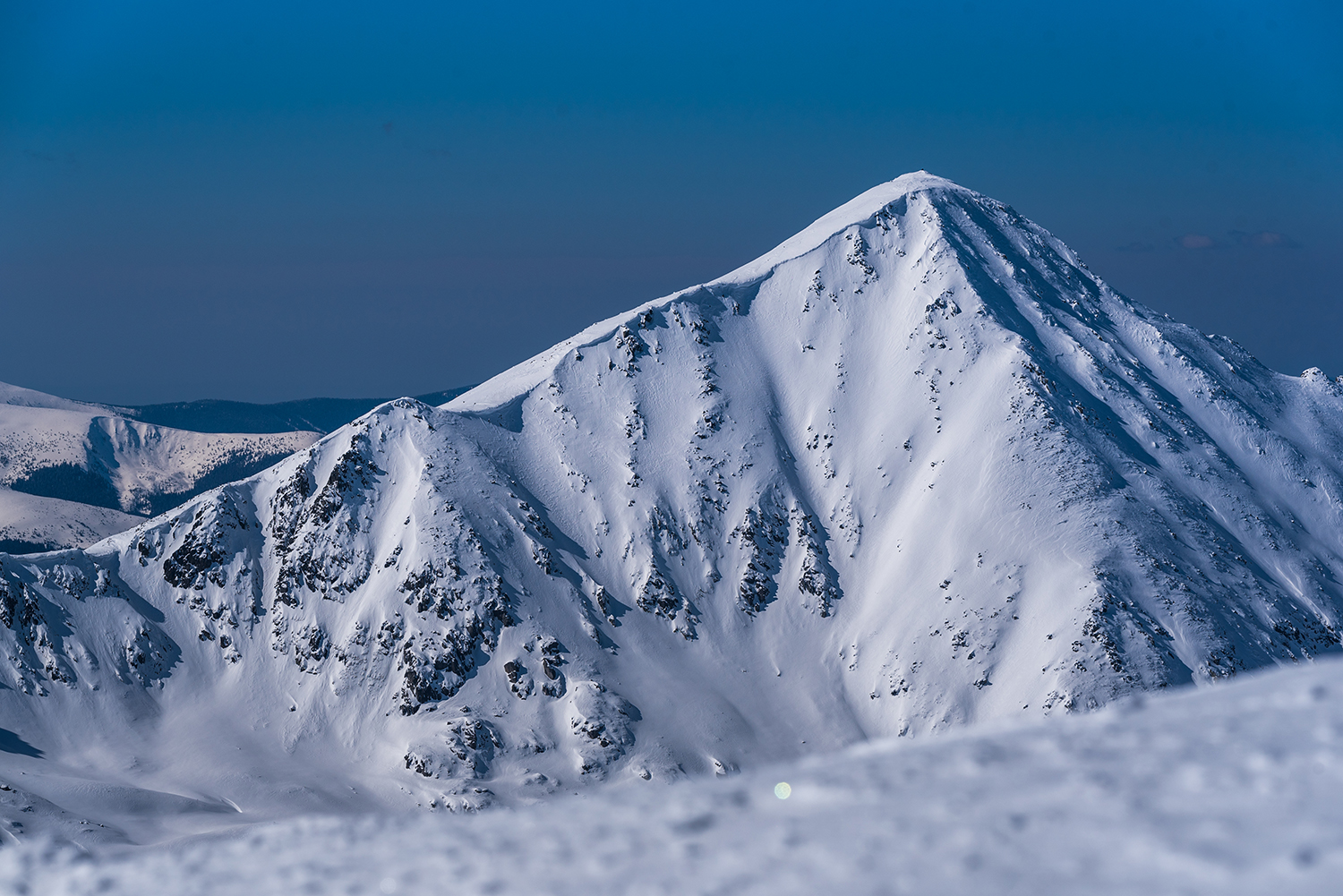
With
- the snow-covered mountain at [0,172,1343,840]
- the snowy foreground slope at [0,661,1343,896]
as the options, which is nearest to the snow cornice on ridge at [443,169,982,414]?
the snow-covered mountain at [0,172,1343,840]

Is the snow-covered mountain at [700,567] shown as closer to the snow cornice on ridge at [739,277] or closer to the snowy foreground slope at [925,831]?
the snow cornice on ridge at [739,277]

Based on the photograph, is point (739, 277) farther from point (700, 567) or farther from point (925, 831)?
point (925, 831)

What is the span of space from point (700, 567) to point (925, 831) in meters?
137

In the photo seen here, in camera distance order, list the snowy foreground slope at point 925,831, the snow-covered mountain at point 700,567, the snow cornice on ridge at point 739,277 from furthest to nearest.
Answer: the snow cornice on ridge at point 739,277 → the snow-covered mountain at point 700,567 → the snowy foreground slope at point 925,831

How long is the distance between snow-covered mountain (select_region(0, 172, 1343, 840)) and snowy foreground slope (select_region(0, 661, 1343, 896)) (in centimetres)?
10569

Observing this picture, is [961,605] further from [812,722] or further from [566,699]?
[566,699]

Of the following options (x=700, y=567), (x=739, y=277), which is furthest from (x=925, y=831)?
(x=739, y=277)

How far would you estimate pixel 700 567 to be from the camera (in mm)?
151625

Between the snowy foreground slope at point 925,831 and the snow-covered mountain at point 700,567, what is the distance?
106 meters

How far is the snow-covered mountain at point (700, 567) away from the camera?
421ft

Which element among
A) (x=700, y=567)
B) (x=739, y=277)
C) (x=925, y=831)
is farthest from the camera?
(x=739, y=277)

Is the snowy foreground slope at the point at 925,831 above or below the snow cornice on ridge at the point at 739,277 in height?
below

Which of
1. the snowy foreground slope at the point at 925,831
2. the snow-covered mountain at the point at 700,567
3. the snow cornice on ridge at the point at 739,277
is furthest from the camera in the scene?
the snow cornice on ridge at the point at 739,277

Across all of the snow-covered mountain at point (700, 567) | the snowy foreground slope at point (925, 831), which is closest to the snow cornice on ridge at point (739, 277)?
the snow-covered mountain at point (700, 567)
